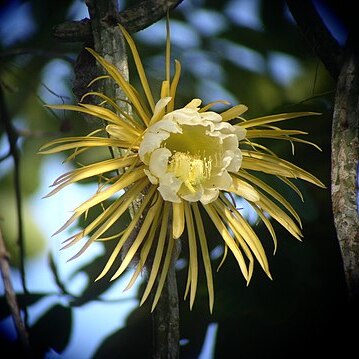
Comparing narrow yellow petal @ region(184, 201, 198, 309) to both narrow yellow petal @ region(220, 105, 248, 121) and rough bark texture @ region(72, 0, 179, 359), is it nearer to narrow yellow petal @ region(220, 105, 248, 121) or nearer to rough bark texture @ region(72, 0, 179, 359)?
rough bark texture @ region(72, 0, 179, 359)

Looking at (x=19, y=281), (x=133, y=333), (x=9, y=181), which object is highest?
(x=9, y=181)

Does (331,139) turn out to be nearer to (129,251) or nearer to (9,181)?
(129,251)

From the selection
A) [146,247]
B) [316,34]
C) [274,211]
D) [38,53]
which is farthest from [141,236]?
[316,34]

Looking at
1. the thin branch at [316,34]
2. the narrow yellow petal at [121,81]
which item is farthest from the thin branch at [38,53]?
the thin branch at [316,34]

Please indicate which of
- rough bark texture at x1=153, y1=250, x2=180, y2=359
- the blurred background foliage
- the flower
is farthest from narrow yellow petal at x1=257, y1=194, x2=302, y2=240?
rough bark texture at x1=153, y1=250, x2=180, y2=359

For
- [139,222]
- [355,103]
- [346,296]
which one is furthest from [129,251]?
[355,103]

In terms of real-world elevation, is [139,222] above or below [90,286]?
above

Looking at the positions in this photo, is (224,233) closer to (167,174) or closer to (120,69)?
(167,174)

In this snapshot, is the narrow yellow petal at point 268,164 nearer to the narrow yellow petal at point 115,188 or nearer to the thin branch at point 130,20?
the narrow yellow petal at point 115,188
